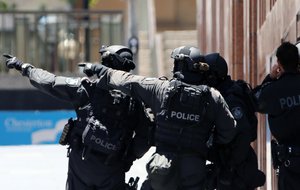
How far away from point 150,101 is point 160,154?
16.8 inches

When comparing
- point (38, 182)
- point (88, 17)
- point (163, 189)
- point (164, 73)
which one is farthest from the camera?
point (88, 17)

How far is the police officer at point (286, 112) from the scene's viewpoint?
8.30 metres

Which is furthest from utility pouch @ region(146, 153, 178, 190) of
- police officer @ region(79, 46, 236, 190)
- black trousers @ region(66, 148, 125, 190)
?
black trousers @ region(66, 148, 125, 190)

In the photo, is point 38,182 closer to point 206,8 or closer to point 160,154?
point 160,154

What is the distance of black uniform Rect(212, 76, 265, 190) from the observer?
8.53 m

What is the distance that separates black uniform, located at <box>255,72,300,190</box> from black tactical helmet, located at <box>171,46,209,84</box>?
1.76ft

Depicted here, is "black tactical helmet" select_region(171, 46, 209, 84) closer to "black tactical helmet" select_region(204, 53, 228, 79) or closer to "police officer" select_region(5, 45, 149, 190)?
"black tactical helmet" select_region(204, 53, 228, 79)

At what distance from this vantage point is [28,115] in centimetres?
2141

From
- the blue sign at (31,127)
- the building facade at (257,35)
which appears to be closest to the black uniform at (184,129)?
the building facade at (257,35)

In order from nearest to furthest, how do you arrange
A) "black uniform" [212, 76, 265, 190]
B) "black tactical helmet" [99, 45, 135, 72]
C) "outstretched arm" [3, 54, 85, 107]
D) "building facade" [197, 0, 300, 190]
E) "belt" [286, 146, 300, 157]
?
1. "belt" [286, 146, 300, 157]
2. "black uniform" [212, 76, 265, 190]
3. "black tactical helmet" [99, 45, 135, 72]
4. "outstretched arm" [3, 54, 85, 107]
5. "building facade" [197, 0, 300, 190]

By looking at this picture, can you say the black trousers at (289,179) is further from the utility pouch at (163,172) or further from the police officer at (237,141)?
the utility pouch at (163,172)

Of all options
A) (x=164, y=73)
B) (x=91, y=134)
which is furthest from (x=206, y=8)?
(x=91, y=134)

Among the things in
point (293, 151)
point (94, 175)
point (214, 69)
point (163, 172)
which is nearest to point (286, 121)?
point (293, 151)

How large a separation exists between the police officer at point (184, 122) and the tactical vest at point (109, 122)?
2.64ft
